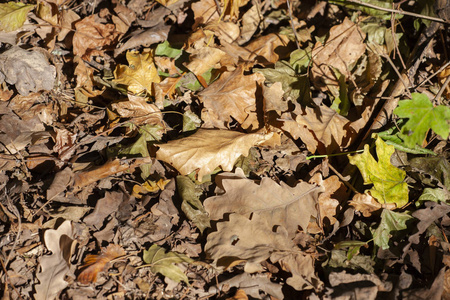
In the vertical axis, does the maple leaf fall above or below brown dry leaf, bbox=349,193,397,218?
above

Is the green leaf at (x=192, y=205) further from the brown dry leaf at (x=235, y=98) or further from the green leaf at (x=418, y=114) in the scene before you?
the green leaf at (x=418, y=114)

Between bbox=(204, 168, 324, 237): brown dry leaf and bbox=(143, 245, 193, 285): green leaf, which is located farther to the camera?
bbox=(204, 168, 324, 237): brown dry leaf

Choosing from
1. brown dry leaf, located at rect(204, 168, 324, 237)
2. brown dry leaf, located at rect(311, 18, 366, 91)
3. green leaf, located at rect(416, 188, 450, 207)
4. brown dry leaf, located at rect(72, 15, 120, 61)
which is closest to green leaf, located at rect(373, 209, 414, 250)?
green leaf, located at rect(416, 188, 450, 207)

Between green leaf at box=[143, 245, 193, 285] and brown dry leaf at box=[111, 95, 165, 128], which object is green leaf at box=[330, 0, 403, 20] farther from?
green leaf at box=[143, 245, 193, 285]

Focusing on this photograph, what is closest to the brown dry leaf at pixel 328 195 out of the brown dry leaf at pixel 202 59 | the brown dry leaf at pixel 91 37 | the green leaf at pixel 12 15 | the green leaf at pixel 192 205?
the green leaf at pixel 192 205

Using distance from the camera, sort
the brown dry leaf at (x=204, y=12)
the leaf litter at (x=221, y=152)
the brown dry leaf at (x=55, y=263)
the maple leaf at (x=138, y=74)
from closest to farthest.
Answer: the brown dry leaf at (x=55, y=263)
the leaf litter at (x=221, y=152)
the maple leaf at (x=138, y=74)
the brown dry leaf at (x=204, y=12)

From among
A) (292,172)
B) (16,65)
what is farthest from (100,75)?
(292,172)
